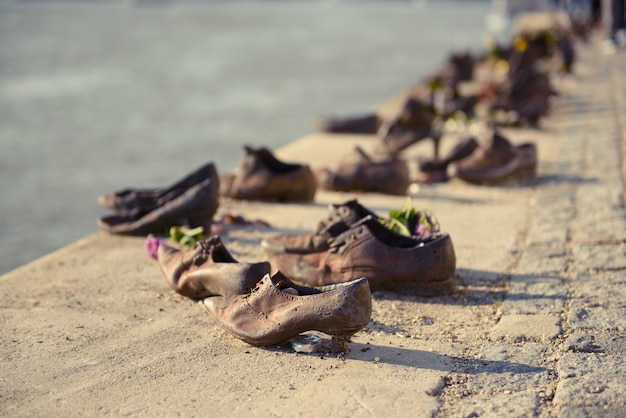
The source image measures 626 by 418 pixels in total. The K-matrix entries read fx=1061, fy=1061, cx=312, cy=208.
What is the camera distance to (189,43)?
41969 millimetres

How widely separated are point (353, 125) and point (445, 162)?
2.95 metres

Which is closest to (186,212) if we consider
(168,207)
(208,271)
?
(168,207)

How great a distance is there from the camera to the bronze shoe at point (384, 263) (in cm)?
475

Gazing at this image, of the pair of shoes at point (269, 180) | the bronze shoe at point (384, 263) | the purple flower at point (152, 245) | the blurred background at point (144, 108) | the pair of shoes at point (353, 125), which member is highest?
the bronze shoe at point (384, 263)

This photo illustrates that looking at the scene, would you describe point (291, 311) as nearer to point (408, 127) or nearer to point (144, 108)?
point (408, 127)

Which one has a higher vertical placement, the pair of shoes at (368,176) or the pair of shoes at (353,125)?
the pair of shoes at (368,176)

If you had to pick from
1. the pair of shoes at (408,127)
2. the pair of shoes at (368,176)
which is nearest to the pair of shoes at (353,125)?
the pair of shoes at (408,127)

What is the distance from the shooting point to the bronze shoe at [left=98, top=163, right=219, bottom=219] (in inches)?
243

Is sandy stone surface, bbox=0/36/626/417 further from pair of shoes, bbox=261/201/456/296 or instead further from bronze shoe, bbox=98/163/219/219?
bronze shoe, bbox=98/163/219/219

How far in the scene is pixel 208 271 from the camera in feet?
15.0

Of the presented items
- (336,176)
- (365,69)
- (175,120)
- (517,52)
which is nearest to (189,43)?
(365,69)

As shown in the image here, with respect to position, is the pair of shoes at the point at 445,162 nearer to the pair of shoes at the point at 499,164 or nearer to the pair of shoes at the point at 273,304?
the pair of shoes at the point at 499,164

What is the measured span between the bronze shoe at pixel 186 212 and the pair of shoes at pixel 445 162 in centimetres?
231

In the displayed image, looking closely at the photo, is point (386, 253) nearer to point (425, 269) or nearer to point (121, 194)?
point (425, 269)
